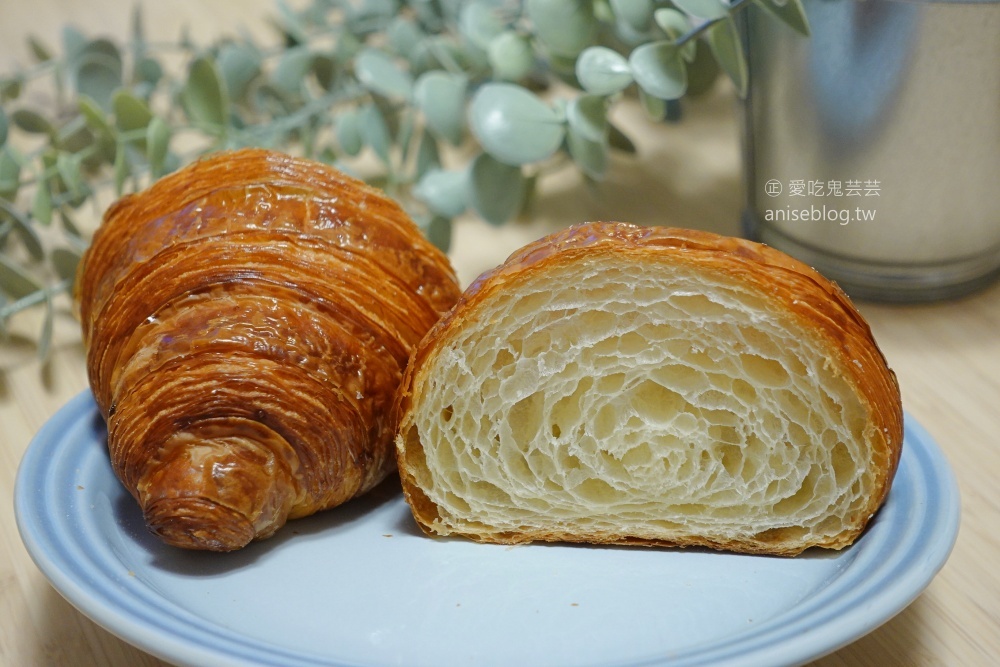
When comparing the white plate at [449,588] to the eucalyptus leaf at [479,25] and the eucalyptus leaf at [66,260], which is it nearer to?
the eucalyptus leaf at [66,260]

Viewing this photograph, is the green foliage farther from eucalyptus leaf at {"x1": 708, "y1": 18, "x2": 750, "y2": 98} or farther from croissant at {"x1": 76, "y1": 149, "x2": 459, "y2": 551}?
croissant at {"x1": 76, "y1": 149, "x2": 459, "y2": 551}

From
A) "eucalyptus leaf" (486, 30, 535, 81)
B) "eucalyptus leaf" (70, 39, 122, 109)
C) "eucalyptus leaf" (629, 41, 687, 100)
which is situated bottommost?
"eucalyptus leaf" (70, 39, 122, 109)

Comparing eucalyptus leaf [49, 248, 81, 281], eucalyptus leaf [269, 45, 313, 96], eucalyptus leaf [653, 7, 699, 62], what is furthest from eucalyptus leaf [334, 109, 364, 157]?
eucalyptus leaf [653, 7, 699, 62]

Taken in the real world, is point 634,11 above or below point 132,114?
above

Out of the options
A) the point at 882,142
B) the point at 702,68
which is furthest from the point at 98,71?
the point at 882,142

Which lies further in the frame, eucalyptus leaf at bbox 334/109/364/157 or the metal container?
eucalyptus leaf at bbox 334/109/364/157

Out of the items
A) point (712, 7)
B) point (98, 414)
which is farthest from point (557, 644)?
point (712, 7)

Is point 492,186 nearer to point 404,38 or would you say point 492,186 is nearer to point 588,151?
point 588,151
